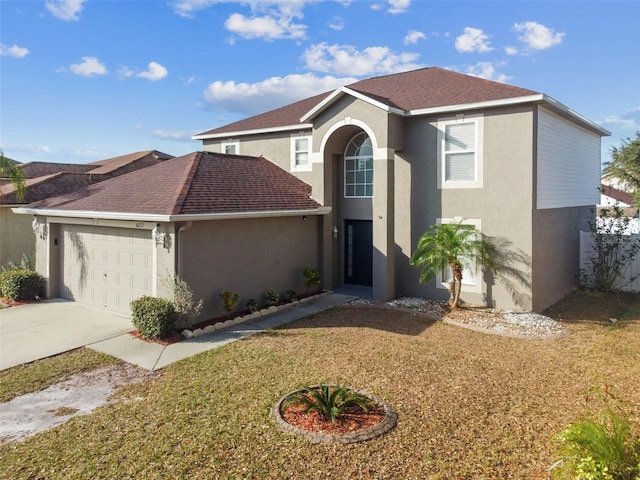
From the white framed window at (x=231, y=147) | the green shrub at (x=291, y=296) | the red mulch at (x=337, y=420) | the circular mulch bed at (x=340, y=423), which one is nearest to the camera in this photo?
the circular mulch bed at (x=340, y=423)

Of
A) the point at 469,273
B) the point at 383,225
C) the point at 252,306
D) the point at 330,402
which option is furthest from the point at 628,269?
the point at 330,402

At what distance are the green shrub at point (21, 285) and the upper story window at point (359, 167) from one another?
1080cm

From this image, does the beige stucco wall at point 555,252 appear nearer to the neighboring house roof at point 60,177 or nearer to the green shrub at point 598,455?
the green shrub at point 598,455

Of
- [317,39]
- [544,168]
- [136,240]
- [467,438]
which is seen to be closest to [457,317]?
[544,168]

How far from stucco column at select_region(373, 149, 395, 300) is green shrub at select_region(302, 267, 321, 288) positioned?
2.00 meters

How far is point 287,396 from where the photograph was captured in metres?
6.88

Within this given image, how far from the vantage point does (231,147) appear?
1916 centimetres

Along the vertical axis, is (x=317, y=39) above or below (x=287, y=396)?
above

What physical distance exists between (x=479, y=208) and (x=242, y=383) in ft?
28.9

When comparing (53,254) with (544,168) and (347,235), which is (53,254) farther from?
(544,168)

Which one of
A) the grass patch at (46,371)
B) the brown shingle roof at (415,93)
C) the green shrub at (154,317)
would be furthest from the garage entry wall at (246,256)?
the brown shingle roof at (415,93)

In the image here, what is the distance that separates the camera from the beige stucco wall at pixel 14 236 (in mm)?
17469

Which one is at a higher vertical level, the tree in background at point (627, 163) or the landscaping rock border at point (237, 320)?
the tree in background at point (627, 163)

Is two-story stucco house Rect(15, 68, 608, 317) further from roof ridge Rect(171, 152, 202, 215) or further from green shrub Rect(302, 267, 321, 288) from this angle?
green shrub Rect(302, 267, 321, 288)
